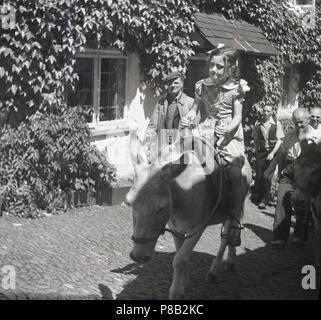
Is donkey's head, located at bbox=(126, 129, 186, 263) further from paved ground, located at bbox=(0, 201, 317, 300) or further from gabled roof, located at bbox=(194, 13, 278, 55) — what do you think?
gabled roof, located at bbox=(194, 13, 278, 55)

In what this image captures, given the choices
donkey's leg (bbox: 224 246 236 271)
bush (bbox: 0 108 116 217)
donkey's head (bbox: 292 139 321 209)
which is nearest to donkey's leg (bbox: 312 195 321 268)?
donkey's head (bbox: 292 139 321 209)

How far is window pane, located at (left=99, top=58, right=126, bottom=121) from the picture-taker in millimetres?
11039

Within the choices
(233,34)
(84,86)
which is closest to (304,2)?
(233,34)

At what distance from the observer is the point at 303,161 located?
672cm

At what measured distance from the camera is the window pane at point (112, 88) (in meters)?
11.0

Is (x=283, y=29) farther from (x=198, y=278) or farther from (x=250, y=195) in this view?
(x=198, y=278)

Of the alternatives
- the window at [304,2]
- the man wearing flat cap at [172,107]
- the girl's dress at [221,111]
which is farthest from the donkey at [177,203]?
the window at [304,2]

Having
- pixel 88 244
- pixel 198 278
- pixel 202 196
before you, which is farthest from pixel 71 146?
pixel 202 196

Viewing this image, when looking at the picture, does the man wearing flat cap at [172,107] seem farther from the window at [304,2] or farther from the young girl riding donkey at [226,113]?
the window at [304,2]

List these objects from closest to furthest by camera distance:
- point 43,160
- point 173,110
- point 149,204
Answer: point 149,204 < point 43,160 < point 173,110

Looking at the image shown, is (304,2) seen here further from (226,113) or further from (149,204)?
(149,204)

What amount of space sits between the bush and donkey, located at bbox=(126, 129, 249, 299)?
3803mm

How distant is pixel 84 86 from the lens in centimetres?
1047

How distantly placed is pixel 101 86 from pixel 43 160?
2634 millimetres
